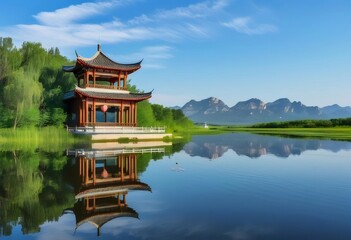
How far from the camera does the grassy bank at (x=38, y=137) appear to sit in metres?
29.9

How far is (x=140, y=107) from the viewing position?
47.2 m

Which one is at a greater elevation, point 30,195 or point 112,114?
point 112,114

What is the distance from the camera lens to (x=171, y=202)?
9719mm

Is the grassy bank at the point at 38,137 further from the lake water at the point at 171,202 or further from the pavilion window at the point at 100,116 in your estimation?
the lake water at the point at 171,202

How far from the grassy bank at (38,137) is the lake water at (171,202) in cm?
1382

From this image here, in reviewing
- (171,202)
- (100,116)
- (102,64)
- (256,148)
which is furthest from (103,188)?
(100,116)

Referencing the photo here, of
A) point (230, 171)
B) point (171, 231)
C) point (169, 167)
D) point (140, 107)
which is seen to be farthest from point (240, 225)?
point (140, 107)

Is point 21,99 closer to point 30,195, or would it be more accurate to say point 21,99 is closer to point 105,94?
point 105,94

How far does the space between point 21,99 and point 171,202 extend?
2687 centimetres

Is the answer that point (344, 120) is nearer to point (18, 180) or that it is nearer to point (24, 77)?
point (24, 77)

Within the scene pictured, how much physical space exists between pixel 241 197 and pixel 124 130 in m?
26.8

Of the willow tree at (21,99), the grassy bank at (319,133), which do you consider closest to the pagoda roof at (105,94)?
the willow tree at (21,99)

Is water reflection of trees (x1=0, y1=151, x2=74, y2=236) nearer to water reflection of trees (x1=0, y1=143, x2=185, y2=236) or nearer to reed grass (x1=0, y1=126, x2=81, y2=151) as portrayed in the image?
water reflection of trees (x1=0, y1=143, x2=185, y2=236)

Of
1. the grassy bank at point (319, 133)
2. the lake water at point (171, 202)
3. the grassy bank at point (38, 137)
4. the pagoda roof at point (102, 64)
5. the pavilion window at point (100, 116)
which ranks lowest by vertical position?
the lake water at point (171, 202)
